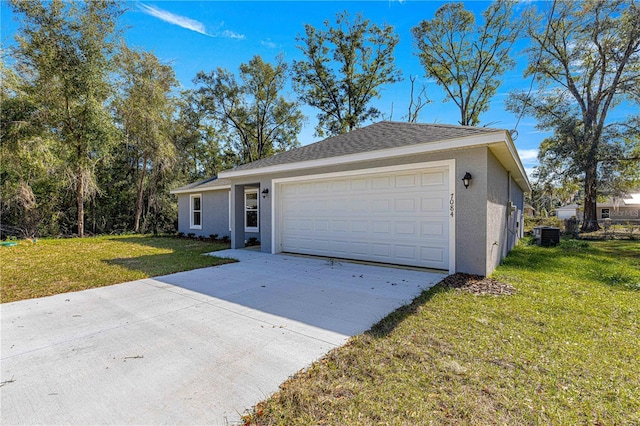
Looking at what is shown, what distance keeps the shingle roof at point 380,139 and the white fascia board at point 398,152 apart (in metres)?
0.09

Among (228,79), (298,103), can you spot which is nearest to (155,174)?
(228,79)

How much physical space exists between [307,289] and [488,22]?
2377 centimetres

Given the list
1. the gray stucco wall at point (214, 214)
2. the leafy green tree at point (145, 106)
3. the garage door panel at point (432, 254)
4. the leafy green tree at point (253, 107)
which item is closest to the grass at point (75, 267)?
the gray stucco wall at point (214, 214)

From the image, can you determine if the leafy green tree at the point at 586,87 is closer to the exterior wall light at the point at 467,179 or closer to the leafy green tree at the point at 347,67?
the leafy green tree at the point at 347,67

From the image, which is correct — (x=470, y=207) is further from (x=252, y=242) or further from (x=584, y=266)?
(x=252, y=242)

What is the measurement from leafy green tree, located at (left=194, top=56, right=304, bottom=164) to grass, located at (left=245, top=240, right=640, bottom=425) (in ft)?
70.1

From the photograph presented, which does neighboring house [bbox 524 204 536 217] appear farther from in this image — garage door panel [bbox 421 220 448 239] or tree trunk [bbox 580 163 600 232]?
garage door panel [bbox 421 220 448 239]

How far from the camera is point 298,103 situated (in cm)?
2286

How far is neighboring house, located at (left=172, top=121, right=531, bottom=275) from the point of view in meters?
5.58

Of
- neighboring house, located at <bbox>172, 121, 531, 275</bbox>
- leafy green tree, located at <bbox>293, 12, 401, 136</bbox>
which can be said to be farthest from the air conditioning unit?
leafy green tree, located at <bbox>293, 12, 401, 136</bbox>

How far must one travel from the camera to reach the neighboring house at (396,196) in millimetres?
5582

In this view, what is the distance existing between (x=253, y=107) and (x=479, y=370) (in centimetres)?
2353

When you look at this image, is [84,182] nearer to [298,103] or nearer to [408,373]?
[298,103]

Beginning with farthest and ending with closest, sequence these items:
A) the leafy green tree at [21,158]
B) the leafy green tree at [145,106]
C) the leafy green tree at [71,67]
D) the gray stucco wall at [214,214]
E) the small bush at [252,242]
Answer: the leafy green tree at [145,106] < the gray stucco wall at [214,214] < the leafy green tree at [21,158] < the leafy green tree at [71,67] < the small bush at [252,242]
